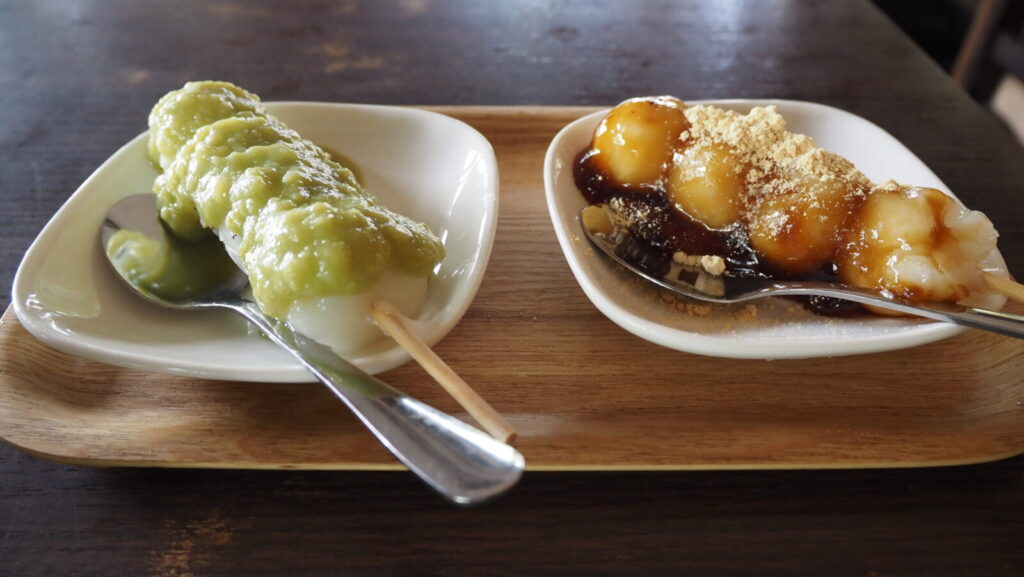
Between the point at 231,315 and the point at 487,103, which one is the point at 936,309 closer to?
the point at 231,315

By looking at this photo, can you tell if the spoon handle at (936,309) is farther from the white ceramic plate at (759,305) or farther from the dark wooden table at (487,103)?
the dark wooden table at (487,103)

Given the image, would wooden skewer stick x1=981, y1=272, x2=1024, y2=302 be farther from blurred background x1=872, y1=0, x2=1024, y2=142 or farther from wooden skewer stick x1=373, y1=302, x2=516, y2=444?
blurred background x1=872, y1=0, x2=1024, y2=142

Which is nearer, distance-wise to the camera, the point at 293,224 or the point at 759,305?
the point at 293,224

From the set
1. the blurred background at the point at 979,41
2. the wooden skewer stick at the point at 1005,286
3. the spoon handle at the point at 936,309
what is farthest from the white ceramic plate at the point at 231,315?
the blurred background at the point at 979,41

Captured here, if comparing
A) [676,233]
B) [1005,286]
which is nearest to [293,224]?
[676,233]

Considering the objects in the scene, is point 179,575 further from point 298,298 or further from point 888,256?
point 888,256

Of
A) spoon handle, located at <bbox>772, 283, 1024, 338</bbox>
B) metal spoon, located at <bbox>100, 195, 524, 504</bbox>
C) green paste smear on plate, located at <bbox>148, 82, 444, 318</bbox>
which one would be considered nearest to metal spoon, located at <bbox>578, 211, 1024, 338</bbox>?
spoon handle, located at <bbox>772, 283, 1024, 338</bbox>
